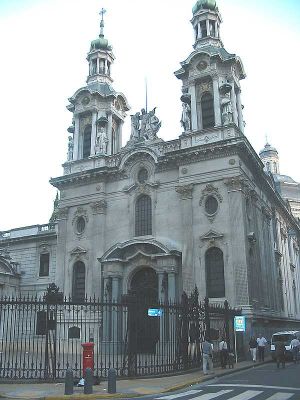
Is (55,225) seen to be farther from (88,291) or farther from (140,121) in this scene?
(140,121)

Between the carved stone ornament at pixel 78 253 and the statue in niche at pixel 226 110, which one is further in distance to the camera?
the carved stone ornament at pixel 78 253

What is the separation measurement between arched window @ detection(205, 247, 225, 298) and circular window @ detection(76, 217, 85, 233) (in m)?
12.1

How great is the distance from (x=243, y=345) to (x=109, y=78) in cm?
2972

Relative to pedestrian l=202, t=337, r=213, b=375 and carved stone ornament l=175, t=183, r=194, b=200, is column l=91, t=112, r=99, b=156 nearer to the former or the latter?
carved stone ornament l=175, t=183, r=194, b=200

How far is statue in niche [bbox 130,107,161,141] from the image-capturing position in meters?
38.0

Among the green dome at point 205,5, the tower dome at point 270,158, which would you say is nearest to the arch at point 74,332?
the green dome at point 205,5

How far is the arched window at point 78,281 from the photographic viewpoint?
122 feet

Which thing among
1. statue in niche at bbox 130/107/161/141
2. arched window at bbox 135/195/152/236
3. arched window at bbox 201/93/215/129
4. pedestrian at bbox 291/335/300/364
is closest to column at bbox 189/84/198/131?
arched window at bbox 201/93/215/129

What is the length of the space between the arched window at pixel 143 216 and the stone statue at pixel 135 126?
556 cm

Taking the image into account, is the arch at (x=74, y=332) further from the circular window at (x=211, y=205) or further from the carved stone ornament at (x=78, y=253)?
the circular window at (x=211, y=205)

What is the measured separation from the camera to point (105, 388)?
15828 millimetres

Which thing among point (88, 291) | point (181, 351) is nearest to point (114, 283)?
point (88, 291)

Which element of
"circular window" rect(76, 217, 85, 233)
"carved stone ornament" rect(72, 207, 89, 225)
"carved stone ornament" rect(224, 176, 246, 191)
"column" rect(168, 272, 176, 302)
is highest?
"carved stone ornament" rect(224, 176, 246, 191)

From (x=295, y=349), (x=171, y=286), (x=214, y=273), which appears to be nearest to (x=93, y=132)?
(x=171, y=286)
